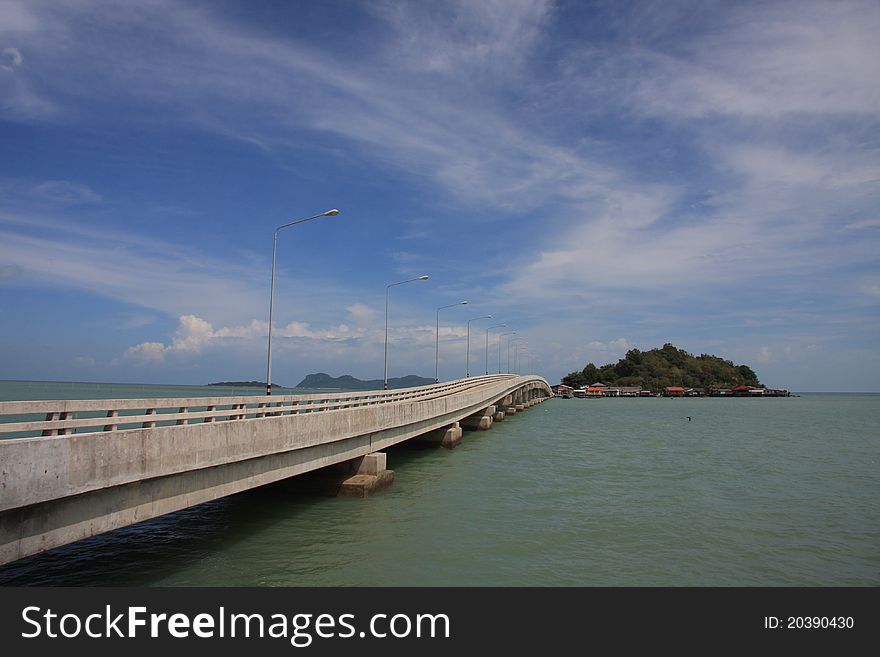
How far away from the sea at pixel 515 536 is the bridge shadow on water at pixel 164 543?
0.06 meters

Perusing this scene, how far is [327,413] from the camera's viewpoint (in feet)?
59.6

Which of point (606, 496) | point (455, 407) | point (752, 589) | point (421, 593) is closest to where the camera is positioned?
point (421, 593)

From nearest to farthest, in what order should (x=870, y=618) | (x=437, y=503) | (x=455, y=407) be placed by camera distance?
1. (x=870, y=618)
2. (x=437, y=503)
3. (x=455, y=407)

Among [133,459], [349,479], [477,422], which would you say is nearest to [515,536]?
[349,479]

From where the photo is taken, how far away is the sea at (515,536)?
41.7 ft

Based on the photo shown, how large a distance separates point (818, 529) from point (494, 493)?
34.3 feet

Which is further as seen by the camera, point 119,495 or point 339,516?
point 339,516

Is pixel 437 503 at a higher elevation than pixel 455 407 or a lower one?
lower

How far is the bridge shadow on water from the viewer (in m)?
12.2

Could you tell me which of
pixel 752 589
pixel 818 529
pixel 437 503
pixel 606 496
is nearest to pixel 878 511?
pixel 818 529

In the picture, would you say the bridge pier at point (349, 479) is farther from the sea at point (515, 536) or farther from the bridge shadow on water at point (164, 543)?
the sea at point (515, 536)

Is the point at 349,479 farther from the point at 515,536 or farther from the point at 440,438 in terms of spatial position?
the point at 440,438

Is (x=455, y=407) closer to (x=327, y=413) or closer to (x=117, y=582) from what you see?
(x=327, y=413)

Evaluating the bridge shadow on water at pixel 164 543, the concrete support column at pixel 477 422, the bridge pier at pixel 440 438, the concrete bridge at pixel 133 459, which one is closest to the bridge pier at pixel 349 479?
the bridge shadow on water at pixel 164 543
